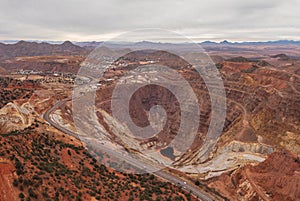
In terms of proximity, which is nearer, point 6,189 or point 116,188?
point 6,189

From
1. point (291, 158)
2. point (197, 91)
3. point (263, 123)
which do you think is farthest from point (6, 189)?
point (197, 91)

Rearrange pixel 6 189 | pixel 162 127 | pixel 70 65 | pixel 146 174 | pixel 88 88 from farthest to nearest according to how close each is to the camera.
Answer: pixel 70 65
pixel 88 88
pixel 162 127
pixel 146 174
pixel 6 189

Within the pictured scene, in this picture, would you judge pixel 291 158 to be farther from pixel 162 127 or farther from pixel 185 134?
pixel 162 127

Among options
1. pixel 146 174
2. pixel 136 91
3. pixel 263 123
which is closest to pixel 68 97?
pixel 136 91

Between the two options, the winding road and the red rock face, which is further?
the red rock face

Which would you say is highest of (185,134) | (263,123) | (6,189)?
(6,189)

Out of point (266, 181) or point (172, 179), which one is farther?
point (172, 179)

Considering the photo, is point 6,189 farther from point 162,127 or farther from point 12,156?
point 162,127

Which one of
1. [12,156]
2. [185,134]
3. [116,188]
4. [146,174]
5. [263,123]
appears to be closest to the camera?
[12,156]

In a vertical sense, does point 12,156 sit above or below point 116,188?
above

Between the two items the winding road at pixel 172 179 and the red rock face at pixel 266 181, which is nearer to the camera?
the winding road at pixel 172 179
